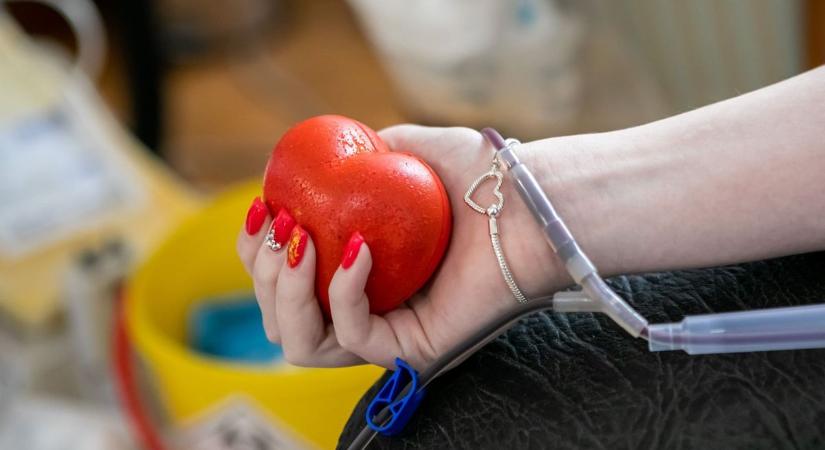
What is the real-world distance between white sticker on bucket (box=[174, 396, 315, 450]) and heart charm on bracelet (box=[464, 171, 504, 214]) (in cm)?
55

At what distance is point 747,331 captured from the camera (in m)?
0.47

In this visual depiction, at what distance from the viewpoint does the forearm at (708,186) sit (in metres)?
0.53

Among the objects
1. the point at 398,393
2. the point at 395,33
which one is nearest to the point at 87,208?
the point at 395,33

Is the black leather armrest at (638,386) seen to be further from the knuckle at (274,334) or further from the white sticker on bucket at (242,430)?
the white sticker on bucket at (242,430)

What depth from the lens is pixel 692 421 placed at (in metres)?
0.47

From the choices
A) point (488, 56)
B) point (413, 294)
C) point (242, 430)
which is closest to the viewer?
point (413, 294)

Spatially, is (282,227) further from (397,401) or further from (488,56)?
(488,56)

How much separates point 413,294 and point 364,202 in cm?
9

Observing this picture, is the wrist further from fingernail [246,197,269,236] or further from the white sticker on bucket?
the white sticker on bucket

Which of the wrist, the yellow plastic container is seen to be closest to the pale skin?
the wrist

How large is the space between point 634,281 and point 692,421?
11 centimetres

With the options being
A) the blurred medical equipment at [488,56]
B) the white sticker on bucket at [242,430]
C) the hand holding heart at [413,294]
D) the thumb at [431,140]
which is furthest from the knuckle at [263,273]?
the blurred medical equipment at [488,56]

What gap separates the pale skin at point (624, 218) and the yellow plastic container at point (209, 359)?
143 millimetres

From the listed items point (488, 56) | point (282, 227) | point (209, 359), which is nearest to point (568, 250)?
point (282, 227)
